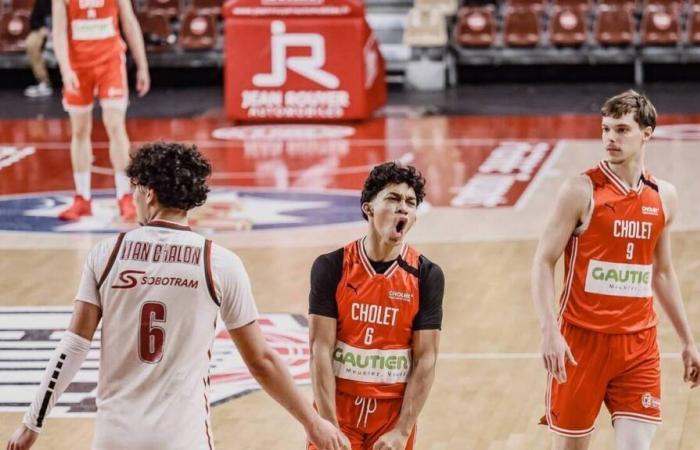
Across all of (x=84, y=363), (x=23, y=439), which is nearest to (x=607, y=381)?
(x=23, y=439)

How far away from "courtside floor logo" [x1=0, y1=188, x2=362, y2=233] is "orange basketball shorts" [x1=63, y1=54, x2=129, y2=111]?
2.99ft

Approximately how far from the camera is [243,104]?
16.6m

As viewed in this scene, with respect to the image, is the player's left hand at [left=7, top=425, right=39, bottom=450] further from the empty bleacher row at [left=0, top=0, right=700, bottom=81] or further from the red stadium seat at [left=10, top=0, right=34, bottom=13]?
the red stadium seat at [left=10, top=0, right=34, bottom=13]

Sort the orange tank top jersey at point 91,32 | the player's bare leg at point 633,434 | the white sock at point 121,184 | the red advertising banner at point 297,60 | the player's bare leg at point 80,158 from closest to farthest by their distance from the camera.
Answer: the player's bare leg at point 633,434 < the orange tank top jersey at point 91,32 < the player's bare leg at point 80,158 < the white sock at point 121,184 < the red advertising banner at point 297,60

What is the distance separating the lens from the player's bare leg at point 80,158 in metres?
11.4

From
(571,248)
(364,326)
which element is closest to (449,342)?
(571,248)

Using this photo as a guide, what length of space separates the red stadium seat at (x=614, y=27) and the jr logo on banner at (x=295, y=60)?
14.2 feet

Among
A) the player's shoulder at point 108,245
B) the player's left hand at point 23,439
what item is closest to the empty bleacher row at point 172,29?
the player's shoulder at point 108,245

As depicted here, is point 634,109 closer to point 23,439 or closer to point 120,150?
point 23,439

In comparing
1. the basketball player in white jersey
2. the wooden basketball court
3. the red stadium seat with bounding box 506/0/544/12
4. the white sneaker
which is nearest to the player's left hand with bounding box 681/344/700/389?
the wooden basketball court

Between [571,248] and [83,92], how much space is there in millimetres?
6580

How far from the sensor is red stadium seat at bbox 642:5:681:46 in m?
18.9

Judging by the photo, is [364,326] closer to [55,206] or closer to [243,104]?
[55,206]

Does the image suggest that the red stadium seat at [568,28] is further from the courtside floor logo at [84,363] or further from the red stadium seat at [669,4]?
the courtside floor logo at [84,363]
